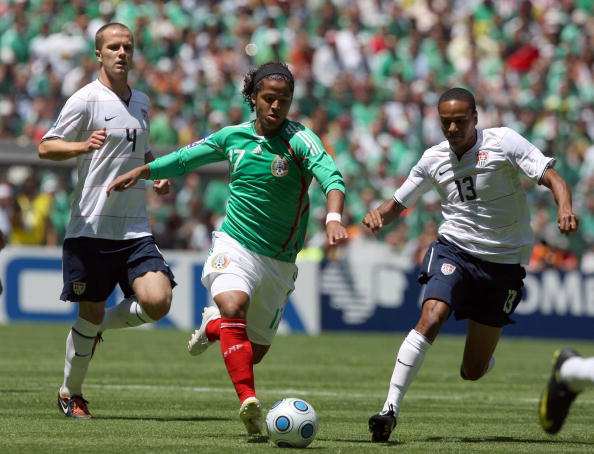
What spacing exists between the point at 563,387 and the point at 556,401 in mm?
84

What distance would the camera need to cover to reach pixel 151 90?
22797 millimetres

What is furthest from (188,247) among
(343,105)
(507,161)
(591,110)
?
(507,161)

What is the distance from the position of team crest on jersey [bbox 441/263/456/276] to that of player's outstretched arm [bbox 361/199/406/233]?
0.48 meters

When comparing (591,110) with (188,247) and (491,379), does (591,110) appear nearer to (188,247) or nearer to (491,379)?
(188,247)

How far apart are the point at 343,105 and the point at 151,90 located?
11.3 ft

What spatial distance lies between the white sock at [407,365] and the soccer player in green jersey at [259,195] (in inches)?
35.8

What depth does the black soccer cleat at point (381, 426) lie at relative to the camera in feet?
25.5

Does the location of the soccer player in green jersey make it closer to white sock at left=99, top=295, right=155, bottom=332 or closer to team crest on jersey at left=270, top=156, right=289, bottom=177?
team crest on jersey at left=270, top=156, right=289, bottom=177

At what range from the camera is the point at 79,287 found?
9.02 metres

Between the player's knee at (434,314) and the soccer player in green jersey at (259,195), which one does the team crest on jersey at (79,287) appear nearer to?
the soccer player in green jersey at (259,195)

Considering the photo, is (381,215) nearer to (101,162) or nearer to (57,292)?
(101,162)

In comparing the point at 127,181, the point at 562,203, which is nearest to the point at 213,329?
the point at 127,181

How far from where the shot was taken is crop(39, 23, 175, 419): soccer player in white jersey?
9.02 m

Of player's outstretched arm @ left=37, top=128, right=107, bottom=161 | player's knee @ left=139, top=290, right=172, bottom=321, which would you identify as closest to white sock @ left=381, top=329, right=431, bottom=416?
player's knee @ left=139, top=290, right=172, bottom=321
